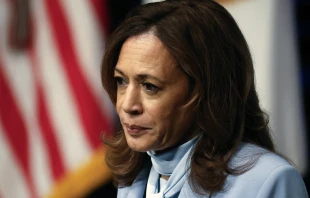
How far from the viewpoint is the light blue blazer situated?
4.02 feet

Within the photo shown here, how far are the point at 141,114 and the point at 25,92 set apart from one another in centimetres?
131

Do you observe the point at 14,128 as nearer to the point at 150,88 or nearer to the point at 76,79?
the point at 76,79

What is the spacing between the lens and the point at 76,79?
7.87 ft

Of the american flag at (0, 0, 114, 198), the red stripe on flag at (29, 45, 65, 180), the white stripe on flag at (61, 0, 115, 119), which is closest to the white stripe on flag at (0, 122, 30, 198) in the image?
the american flag at (0, 0, 114, 198)

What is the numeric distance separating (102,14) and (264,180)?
1247 millimetres

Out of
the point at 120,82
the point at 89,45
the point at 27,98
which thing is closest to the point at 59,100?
the point at 27,98

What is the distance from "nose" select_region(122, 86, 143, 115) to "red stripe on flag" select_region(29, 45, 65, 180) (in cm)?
123

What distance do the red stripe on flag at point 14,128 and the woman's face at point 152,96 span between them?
1.31 meters

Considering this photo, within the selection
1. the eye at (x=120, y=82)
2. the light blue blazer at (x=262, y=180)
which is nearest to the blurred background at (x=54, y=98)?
the eye at (x=120, y=82)

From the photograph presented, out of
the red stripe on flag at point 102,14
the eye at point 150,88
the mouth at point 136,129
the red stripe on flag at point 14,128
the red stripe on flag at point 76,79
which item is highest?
the eye at point 150,88

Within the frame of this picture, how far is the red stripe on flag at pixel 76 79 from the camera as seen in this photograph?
237cm

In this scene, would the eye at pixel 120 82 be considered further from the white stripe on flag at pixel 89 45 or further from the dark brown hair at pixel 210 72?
the white stripe on flag at pixel 89 45

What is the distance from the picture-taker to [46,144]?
2.51m

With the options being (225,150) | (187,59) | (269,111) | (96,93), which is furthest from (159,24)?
(96,93)
